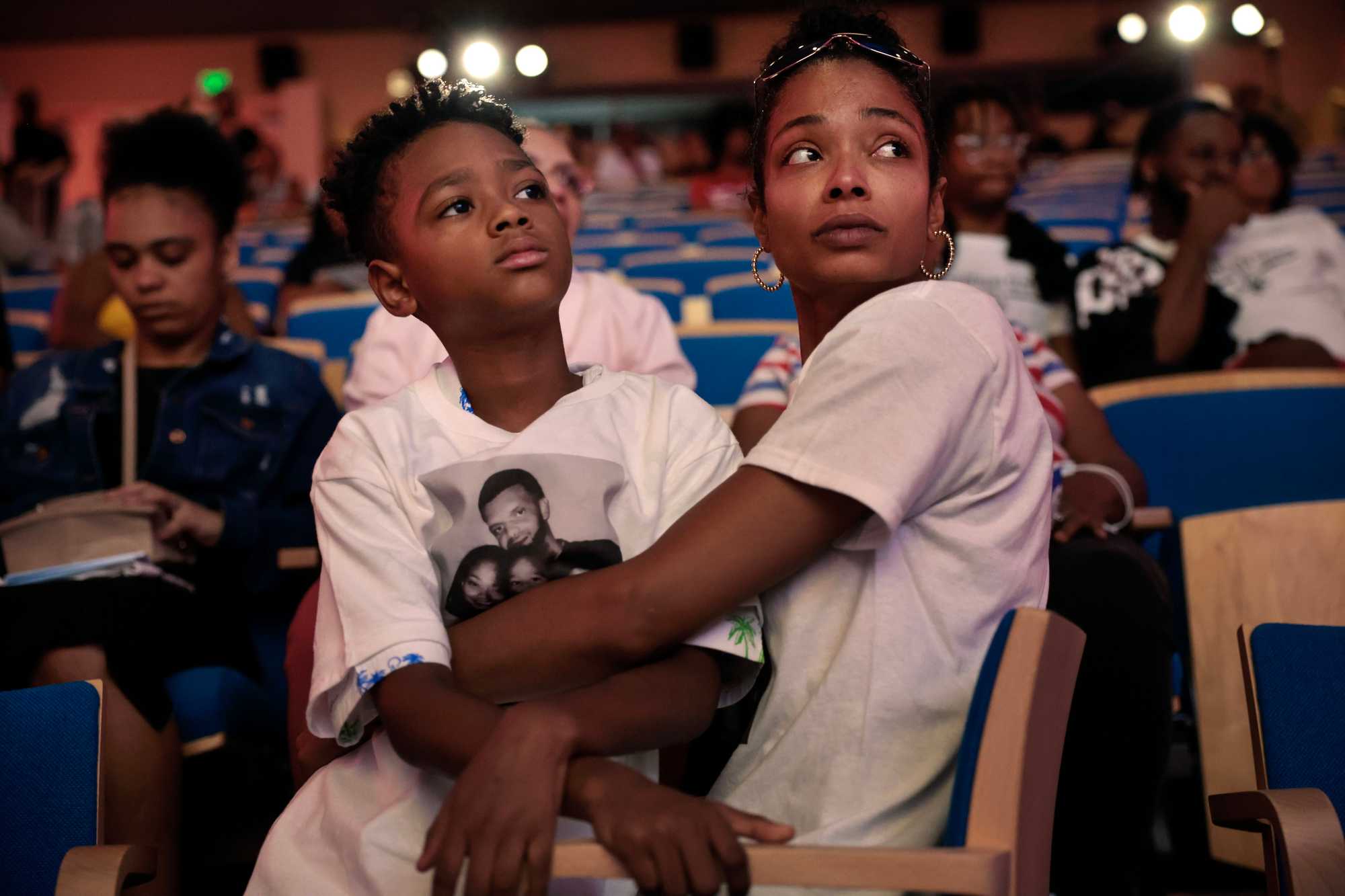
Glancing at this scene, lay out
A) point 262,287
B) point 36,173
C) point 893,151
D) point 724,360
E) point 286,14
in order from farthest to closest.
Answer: point 286,14 → point 36,173 → point 262,287 → point 724,360 → point 893,151

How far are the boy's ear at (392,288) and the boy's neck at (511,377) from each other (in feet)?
0.32

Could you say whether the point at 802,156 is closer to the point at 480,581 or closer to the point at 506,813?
the point at 480,581

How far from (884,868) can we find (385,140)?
0.93 metres

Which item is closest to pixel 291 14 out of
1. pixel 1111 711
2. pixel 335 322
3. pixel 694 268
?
pixel 694 268

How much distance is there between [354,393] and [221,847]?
2.77ft

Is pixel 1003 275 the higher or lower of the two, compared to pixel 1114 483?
higher

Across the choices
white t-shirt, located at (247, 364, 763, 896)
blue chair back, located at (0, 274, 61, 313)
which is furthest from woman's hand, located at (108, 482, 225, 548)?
blue chair back, located at (0, 274, 61, 313)

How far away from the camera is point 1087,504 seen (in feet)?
6.32

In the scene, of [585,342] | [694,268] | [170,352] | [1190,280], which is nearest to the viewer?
[170,352]

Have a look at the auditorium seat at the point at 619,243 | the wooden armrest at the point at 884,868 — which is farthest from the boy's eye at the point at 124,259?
the auditorium seat at the point at 619,243

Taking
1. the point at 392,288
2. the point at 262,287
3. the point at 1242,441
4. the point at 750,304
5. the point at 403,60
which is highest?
the point at 403,60

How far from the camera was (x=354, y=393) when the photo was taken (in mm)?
2514

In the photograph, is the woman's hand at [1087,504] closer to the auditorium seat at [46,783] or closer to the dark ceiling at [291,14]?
the auditorium seat at [46,783]

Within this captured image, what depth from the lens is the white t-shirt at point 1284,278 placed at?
336 cm
